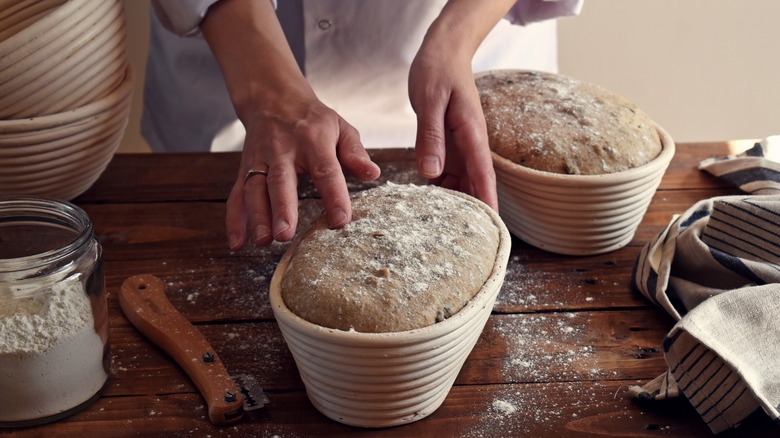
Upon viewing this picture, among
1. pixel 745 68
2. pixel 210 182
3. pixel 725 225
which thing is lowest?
pixel 745 68

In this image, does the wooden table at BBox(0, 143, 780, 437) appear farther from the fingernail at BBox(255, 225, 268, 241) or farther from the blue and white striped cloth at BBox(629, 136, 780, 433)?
the fingernail at BBox(255, 225, 268, 241)

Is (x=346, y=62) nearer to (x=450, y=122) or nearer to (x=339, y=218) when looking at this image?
(x=450, y=122)

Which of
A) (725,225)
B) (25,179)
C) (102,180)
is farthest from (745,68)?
(25,179)

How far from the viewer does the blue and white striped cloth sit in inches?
36.3

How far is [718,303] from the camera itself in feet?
3.24

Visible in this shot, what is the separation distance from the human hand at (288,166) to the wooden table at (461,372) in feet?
0.49

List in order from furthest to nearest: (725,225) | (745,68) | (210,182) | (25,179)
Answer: (745,68), (210,182), (25,179), (725,225)

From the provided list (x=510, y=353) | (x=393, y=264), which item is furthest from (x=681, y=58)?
(x=393, y=264)

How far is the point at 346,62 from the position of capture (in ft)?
5.39

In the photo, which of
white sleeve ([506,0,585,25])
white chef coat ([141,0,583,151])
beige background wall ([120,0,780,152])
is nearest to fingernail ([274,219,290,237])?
white chef coat ([141,0,583,151])

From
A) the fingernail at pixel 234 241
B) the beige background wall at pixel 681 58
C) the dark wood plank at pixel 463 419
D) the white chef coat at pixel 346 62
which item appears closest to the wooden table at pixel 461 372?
the dark wood plank at pixel 463 419

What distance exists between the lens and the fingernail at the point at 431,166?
115cm

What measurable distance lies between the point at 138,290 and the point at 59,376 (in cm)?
24

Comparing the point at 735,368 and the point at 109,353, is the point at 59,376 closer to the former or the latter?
the point at 109,353
